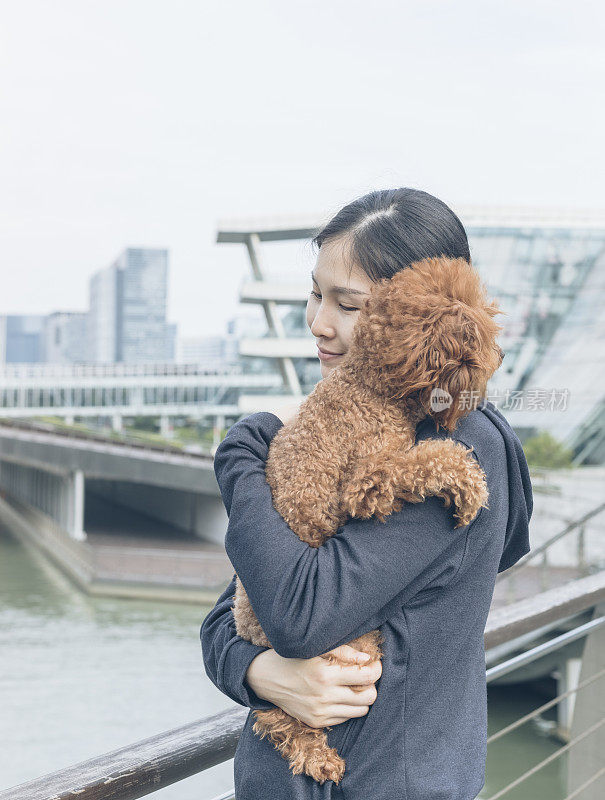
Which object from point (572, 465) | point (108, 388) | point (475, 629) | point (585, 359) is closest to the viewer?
point (475, 629)

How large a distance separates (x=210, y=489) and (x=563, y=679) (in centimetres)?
1286

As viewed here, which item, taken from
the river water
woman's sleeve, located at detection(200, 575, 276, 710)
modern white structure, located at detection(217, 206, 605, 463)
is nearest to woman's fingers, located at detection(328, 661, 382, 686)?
woman's sleeve, located at detection(200, 575, 276, 710)

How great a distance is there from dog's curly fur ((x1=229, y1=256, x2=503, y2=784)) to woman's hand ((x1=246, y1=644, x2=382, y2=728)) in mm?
18

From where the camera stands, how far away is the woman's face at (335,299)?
112 cm

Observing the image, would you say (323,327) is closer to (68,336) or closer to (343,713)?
(343,713)

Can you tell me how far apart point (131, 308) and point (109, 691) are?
86510mm

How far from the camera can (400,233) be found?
1104 millimetres

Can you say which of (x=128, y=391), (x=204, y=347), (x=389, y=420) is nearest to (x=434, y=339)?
(x=389, y=420)

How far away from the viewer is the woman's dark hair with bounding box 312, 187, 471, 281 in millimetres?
1100

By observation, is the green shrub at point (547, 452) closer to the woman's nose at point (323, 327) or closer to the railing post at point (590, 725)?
the railing post at point (590, 725)

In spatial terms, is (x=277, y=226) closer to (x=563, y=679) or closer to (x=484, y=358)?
(x=563, y=679)

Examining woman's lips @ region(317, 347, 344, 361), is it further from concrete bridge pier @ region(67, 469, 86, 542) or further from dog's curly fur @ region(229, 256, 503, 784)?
concrete bridge pier @ region(67, 469, 86, 542)

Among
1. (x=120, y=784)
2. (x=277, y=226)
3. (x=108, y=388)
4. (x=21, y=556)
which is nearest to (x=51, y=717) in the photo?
(x=21, y=556)

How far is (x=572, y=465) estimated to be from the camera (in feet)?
66.9
